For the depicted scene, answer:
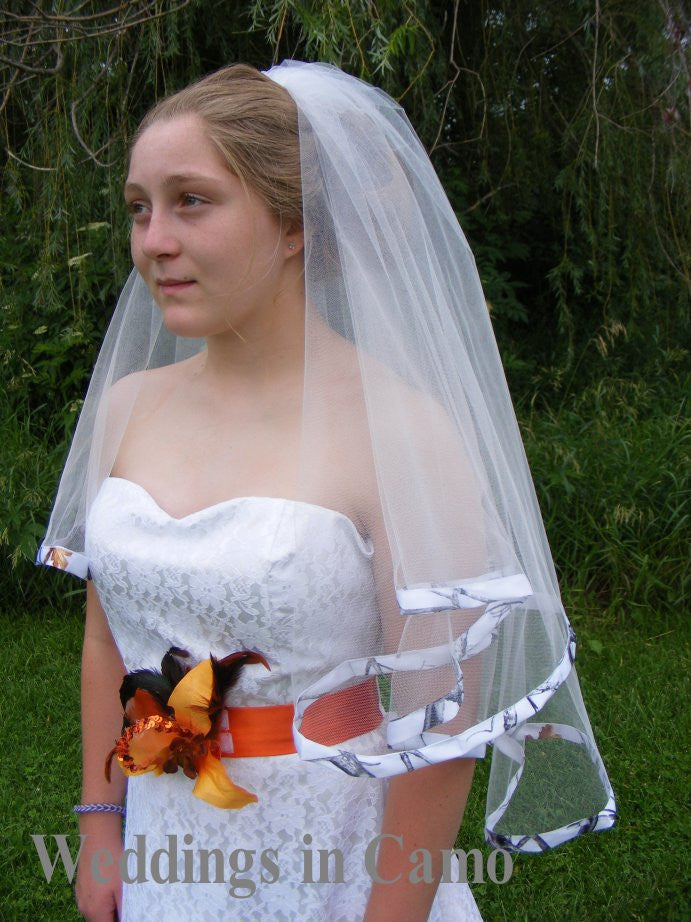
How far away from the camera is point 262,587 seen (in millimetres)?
1266

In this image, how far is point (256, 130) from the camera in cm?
133

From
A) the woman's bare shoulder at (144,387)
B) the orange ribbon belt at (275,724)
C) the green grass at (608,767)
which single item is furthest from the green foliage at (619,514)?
the orange ribbon belt at (275,724)

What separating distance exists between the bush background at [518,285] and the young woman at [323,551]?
146 centimetres

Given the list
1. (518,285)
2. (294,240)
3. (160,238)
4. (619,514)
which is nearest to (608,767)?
(619,514)

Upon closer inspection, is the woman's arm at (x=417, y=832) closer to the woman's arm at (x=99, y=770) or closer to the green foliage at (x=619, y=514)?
the woman's arm at (x=99, y=770)

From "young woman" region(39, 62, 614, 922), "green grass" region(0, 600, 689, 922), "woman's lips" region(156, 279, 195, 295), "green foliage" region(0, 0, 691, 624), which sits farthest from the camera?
"green foliage" region(0, 0, 691, 624)

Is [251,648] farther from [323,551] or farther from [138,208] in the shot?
[138,208]

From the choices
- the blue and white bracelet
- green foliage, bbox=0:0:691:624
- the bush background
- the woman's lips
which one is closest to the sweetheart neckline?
the woman's lips

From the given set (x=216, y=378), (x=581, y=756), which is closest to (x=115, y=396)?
(x=216, y=378)

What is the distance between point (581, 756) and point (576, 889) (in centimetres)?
157

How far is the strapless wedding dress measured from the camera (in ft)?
4.17

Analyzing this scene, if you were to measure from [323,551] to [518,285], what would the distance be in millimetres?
4071

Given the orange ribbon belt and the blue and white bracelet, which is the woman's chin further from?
the blue and white bracelet

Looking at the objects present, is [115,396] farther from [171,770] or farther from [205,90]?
[171,770]
